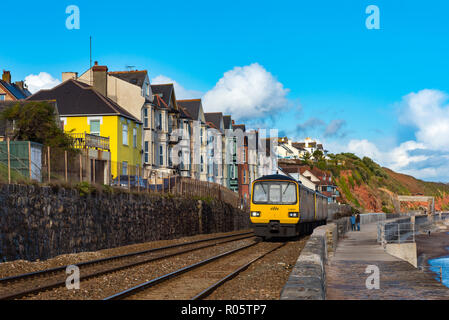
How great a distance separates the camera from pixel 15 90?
59.7m

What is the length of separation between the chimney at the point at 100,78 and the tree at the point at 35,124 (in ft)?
53.8

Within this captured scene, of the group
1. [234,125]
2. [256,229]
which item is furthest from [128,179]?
[234,125]

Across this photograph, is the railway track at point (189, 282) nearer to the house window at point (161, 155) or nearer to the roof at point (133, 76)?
the roof at point (133, 76)

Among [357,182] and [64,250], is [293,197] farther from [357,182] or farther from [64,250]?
[357,182]

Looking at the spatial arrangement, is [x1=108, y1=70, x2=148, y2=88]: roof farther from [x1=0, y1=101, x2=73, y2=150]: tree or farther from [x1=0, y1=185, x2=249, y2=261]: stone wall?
[x1=0, y1=101, x2=73, y2=150]: tree

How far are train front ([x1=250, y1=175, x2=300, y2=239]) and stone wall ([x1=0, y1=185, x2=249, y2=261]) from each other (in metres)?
5.36

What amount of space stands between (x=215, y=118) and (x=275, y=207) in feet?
141

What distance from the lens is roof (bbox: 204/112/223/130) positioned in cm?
6750

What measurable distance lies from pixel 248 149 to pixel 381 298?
6859cm

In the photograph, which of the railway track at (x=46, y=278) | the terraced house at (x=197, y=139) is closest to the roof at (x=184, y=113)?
the terraced house at (x=197, y=139)

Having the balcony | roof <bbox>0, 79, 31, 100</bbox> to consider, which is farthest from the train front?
roof <bbox>0, 79, 31, 100</bbox>

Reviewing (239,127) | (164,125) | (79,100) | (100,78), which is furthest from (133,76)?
(239,127)

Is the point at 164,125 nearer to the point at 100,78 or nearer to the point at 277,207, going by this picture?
the point at 100,78
